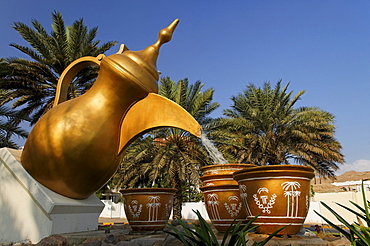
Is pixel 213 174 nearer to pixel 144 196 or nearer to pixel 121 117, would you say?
pixel 144 196

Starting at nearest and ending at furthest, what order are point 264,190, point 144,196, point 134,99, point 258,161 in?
point 264,190 < point 144,196 < point 134,99 < point 258,161

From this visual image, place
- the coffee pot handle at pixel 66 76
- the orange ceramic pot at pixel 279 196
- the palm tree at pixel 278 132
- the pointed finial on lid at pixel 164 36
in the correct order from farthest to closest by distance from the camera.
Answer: the palm tree at pixel 278 132
the coffee pot handle at pixel 66 76
the pointed finial on lid at pixel 164 36
the orange ceramic pot at pixel 279 196

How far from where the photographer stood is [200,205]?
23.2 meters

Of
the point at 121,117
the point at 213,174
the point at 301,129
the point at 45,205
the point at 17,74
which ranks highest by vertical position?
the point at 17,74

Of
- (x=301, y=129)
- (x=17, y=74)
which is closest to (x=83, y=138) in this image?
(x=17, y=74)

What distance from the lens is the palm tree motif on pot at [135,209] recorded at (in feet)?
14.2

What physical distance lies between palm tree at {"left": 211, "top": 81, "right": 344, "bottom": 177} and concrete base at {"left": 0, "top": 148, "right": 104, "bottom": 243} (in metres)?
9.82

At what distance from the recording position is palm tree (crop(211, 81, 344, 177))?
47.9ft

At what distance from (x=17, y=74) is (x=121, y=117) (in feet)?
30.8

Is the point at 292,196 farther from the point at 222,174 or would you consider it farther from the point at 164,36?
the point at 164,36

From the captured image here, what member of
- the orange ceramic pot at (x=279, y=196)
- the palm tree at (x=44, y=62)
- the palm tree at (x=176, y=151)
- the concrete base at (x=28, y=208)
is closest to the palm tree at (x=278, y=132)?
the palm tree at (x=176, y=151)

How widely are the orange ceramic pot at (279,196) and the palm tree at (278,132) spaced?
1089 centimetres

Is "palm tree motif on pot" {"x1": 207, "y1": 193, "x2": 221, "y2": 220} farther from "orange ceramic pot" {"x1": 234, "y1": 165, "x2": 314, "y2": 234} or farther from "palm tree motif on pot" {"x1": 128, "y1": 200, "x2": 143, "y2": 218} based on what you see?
"palm tree motif on pot" {"x1": 128, "y1": 200, "x2": 143, "y2": 218}

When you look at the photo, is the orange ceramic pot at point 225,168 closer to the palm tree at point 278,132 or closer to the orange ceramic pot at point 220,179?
the orange ceramic pot at point 220,179
